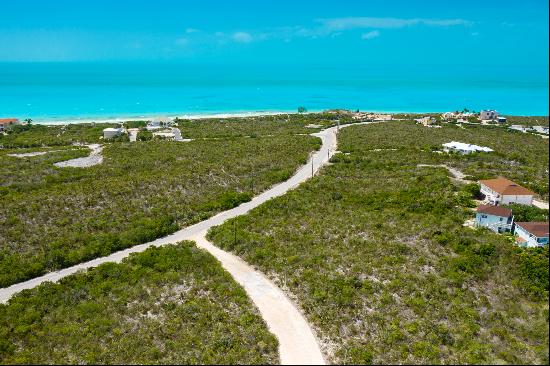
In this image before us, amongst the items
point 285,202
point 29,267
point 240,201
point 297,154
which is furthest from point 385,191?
point 29,267

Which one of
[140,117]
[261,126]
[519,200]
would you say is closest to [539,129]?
[261,126]

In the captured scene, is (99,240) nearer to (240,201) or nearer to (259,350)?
(240,201)

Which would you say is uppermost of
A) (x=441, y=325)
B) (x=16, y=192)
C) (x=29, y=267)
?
(x=16, y=192)

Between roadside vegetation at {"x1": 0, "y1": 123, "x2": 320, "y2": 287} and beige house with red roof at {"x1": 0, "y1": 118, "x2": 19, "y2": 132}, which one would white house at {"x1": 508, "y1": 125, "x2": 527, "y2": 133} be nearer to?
roadside vegetation at {"x1": 0, "y1": 123, "x2": 320, "y2": 287}

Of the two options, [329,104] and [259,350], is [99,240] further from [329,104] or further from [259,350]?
[329,104]

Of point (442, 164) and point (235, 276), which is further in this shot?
point (442, 164)

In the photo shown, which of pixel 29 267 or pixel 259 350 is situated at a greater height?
pixel 29 267

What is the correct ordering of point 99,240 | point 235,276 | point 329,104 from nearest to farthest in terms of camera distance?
1. point 235,276
2. point 99,240
3. point 329,104

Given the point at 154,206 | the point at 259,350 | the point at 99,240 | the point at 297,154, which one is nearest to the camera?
the point at 259,350
